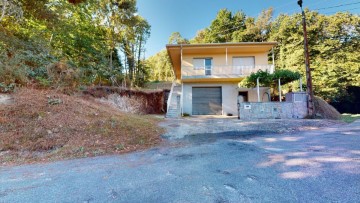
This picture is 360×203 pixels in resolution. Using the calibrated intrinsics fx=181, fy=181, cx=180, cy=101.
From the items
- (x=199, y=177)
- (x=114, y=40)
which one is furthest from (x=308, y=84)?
(x=114, y=40)

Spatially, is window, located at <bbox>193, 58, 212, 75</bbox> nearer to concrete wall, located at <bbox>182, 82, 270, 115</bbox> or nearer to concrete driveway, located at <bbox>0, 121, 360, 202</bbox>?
concrete wall, located at <bbox>182, 82, 270, 115</bbox>

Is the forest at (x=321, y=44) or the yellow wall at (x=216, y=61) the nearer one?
the yellow wall at (x=216, y=61)

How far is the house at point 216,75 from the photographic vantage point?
49.8 ft

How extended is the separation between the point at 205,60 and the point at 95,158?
45.6 ft

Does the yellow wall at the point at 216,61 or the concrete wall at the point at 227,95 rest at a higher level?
the yellow wall at the point at 216,61

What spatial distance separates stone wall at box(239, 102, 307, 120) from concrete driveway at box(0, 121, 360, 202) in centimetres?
722

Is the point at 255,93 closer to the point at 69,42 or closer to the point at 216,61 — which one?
the point at 216,61

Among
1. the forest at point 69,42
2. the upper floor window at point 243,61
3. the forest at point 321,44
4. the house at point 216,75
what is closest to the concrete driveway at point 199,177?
the forest at point 69,42

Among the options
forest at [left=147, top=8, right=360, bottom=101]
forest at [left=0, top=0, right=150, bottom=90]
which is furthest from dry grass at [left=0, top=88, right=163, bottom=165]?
forest at [left=147, top=8, right=360, bottom=101]

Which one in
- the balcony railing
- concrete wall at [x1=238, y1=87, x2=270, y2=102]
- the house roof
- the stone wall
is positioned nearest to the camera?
the stone wall

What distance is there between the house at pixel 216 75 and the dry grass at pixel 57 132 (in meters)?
8.37

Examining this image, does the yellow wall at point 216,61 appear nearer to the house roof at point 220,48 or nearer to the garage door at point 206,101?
the house roof at point 220,48

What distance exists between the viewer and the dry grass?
190 inches

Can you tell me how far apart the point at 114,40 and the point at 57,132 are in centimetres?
2018
